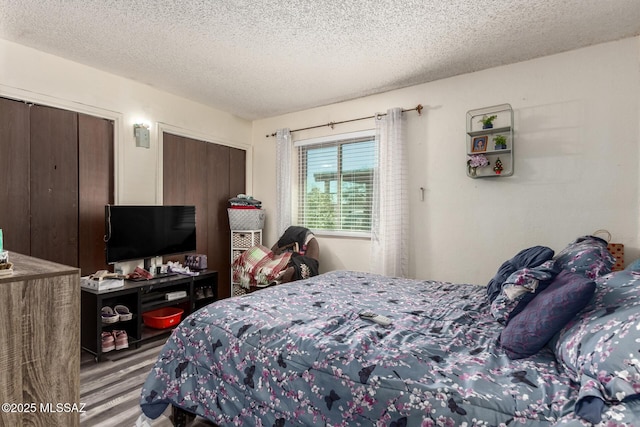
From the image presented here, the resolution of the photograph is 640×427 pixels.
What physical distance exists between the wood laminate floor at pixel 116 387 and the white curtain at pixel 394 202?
2.26 meters

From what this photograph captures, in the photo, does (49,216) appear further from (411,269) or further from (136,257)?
(411,269)

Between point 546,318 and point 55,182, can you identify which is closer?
point 546,318

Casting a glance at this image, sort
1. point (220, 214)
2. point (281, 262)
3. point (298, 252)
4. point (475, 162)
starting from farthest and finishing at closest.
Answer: point (220, 214), point (298, 252), point (281, 262), point (475, 162)

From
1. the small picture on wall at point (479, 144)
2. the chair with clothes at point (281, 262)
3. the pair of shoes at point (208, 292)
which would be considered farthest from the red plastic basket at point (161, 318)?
the small picture on wall at point (479, 144)

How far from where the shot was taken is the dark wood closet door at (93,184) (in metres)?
3.22

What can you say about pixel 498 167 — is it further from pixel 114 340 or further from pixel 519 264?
pixel 114 340

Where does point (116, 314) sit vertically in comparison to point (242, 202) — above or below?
below

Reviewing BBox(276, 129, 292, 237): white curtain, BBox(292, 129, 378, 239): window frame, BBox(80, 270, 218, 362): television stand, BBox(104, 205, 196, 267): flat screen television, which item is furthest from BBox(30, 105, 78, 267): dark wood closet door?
BBox(292, 129, 378, 239): window frame

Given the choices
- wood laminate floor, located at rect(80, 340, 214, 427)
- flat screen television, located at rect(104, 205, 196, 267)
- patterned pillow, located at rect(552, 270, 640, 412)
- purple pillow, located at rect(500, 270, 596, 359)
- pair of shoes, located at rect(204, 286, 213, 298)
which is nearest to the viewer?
patterned pillow, located at rect(552, 270, 640, 412)

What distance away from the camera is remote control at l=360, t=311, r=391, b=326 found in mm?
1738

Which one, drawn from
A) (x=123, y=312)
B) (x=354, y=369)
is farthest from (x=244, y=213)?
(x=354, y=369)

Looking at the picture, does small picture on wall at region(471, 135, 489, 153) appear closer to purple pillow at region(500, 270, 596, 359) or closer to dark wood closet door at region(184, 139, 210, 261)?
purple pillow at region(500, 270, 596, 359)

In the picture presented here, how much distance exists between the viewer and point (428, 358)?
1.37 meters

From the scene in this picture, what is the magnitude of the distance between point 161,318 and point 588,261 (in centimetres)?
347
